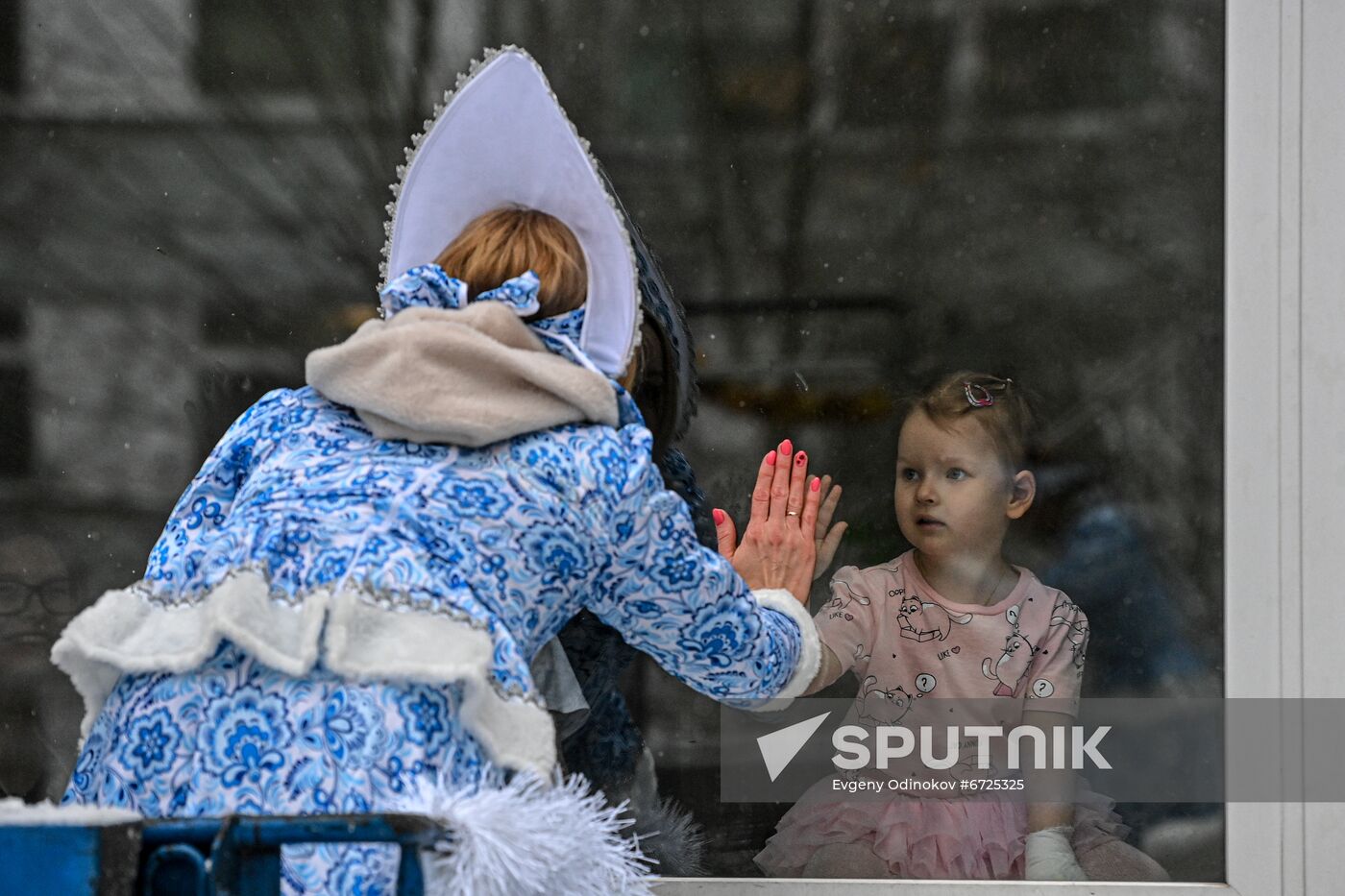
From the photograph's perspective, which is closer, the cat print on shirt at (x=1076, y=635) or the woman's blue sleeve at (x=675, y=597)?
the woman's blue sleeve at (x=675, y=597)

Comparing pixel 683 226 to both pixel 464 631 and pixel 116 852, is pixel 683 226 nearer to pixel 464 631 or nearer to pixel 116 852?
pixel 464 631

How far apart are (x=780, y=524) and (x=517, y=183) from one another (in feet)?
3.25

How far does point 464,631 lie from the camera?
160 cm

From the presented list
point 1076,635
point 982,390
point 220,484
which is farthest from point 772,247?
point 220,484

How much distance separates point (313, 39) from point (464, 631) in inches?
71.6

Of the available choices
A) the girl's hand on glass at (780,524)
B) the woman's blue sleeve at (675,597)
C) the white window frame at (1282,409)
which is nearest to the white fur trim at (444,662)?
the woman's blue sleeve at (675,597)

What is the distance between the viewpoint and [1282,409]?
110 inches

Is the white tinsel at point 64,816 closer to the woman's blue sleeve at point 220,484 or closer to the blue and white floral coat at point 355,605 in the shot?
the blue and white floral coat at point 355,605

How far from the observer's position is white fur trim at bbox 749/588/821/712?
2.18 metres

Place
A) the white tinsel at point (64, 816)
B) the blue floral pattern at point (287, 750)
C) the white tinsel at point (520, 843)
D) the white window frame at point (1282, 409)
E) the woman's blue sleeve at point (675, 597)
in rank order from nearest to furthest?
the white tinsel at point (64, 816) < the white tinsel at point (520, 843) < the blue floral pattern at point (287, 750) < the woman's blue sleeve at point (675, 597) < the white window frame at point (1282, 409)

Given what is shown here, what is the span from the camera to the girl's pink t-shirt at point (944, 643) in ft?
9.12

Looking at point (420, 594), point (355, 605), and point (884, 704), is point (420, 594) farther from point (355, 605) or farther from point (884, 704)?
point (884, 704)

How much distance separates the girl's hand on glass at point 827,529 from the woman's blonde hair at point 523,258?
0.98 m

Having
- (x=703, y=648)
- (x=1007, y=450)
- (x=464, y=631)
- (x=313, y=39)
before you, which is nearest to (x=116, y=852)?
(x=464, y=631)
